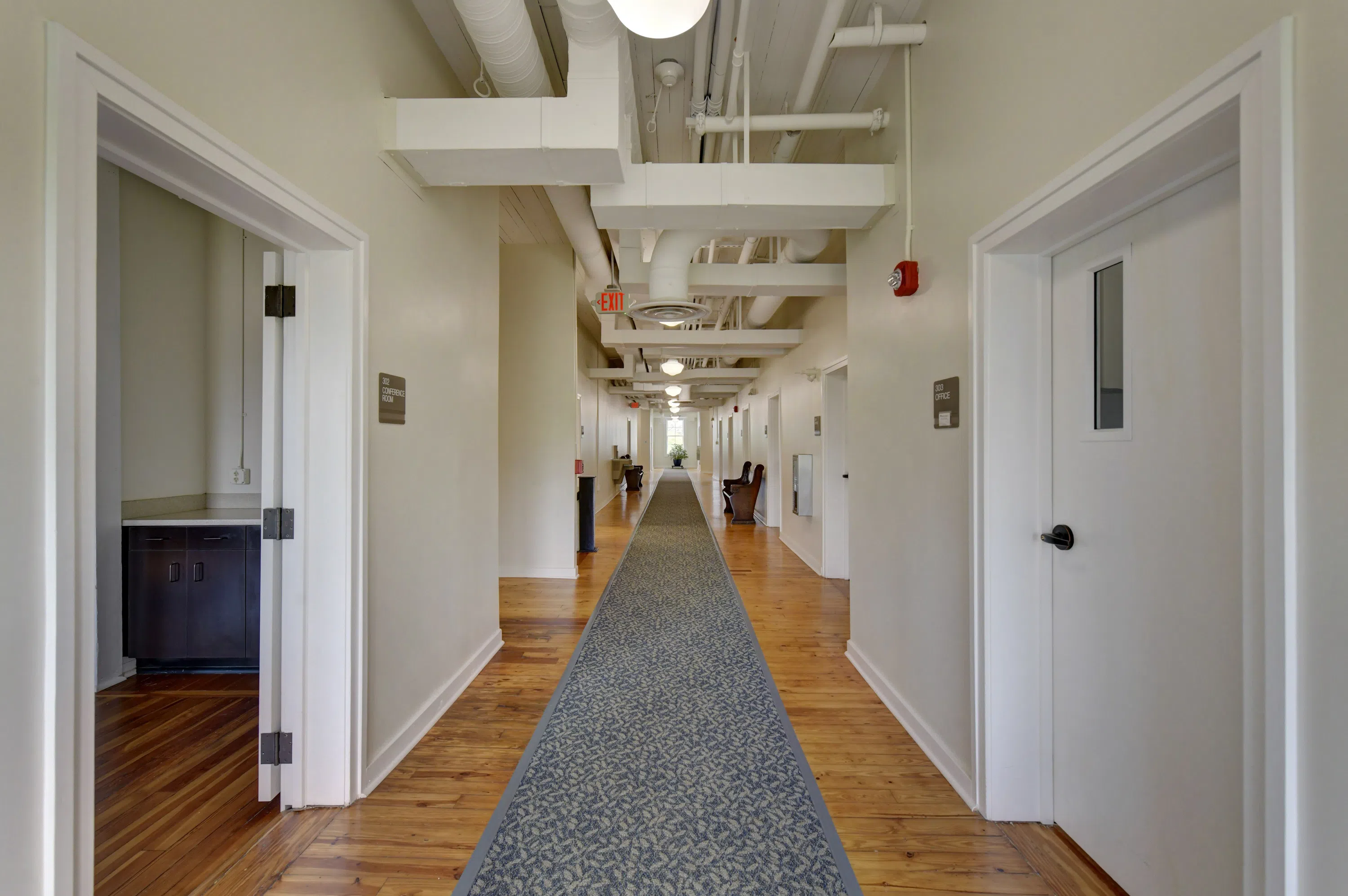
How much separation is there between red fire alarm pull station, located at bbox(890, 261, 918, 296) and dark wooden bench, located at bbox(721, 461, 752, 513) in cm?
674

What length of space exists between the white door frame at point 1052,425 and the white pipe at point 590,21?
5.04 feet

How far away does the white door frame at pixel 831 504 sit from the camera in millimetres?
5430

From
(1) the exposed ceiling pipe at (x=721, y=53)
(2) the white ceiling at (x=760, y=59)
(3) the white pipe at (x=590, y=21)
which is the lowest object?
(3) the white pipe at (x=590, y=21)

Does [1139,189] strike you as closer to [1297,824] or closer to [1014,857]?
[1297,824]

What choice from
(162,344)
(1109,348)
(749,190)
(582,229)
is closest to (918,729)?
(1109,348)

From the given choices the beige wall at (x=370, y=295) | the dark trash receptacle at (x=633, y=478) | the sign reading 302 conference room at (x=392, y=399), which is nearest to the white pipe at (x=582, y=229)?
the beige wall at (x=370, y=295)

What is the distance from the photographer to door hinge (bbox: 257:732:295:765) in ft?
6.72

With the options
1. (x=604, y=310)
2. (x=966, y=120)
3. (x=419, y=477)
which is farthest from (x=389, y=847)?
(x=604, y=310)

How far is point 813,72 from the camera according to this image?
8.51 ft

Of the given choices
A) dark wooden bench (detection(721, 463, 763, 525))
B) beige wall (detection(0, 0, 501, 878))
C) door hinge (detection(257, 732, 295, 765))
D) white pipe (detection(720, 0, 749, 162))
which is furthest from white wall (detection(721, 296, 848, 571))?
door hinge (detection(257, 732, 295, 765))

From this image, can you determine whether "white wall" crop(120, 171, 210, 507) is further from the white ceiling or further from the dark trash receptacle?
the dark trash receptacle

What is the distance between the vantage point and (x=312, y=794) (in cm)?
204

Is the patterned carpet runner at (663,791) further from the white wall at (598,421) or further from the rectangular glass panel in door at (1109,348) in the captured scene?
the white wall at (598,421)

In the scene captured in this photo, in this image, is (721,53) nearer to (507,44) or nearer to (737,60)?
(737,60)
